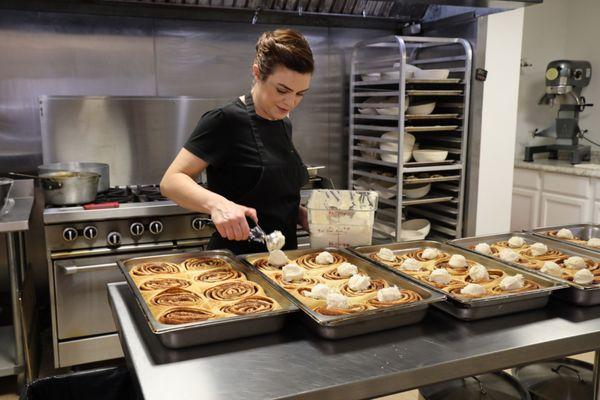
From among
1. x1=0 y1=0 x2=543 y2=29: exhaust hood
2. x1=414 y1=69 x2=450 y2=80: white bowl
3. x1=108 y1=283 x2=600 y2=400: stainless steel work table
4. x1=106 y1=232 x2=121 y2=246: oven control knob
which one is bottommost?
x1=106 y1=232 x2=121 y2=246: oven control knob

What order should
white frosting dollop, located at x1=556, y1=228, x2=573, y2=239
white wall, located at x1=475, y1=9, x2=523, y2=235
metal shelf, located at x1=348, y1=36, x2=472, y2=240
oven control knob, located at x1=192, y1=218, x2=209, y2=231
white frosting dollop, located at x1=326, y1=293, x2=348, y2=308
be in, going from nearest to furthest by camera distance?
1. white frosting dollop, located at x1=326, y1=293, x2=348, y2=308
2. white frosting dollop, located at x1=556, y1=228, x2=573, y2=239
3. oven control knob, located at x1=192, y1=218, x2=209, y2=231
4. metal shelf, located at x1=348, y1=36, x2=472, y2=240
5. white wall, located at x1=475, y1=9, x2=523, y2=235

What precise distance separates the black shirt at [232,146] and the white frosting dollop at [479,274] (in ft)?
2.83

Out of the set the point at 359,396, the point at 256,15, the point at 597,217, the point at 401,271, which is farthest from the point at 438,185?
the point at 359,396

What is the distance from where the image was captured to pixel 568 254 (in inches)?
72.9

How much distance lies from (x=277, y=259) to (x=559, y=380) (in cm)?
120

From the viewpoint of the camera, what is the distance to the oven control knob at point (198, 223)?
3178 millimetres

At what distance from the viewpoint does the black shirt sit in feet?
6.50

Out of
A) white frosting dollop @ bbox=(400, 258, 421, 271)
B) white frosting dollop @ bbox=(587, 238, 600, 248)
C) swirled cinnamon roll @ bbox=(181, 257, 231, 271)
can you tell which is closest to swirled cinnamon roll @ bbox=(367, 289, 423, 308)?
white frosting dollop @ bbox=(400, 258, 421, 271)

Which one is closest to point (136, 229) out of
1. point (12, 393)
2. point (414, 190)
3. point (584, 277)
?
point (12, 393)

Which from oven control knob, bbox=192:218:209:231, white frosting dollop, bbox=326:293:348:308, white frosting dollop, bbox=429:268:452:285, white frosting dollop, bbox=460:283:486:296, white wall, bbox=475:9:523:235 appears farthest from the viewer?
white wall, bbox=475:9:523:235

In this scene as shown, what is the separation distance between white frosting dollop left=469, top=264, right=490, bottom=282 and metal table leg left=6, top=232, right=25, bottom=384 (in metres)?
2.12

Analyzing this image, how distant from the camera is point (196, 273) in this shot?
5.33 feet

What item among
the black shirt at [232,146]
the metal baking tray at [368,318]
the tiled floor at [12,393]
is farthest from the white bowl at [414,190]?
the metal baking tray at [368,318]

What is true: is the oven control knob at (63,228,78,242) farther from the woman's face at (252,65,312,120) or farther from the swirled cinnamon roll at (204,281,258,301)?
the swirled cinnamon roll at (204,281,258,301)
